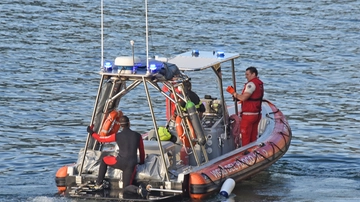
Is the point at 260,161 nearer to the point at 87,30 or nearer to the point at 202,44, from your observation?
the point at 202,44

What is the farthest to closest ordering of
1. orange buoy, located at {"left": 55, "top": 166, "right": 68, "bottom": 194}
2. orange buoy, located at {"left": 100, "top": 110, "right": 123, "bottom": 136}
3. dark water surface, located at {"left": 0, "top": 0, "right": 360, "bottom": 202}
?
dark water surface, located at {"left": 0, "top": 0, "right": 360, "bottom": 202}, orange buoy, located at {"left": 100, "top": 110, "right": 123, "bottom": 136}, orange buoy, located at {"left": 55, "top": 166, "right": 68, "bottom": 194}

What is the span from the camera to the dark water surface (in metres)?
15.6

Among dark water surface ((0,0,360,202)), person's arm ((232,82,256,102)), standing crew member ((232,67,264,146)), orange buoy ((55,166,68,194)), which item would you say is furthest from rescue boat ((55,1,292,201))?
dark water surface ((0,0,360,202))

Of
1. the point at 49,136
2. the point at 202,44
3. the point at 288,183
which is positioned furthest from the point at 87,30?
the point at 288,183

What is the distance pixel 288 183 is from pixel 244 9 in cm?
1913

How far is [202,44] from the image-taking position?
28.3 metres

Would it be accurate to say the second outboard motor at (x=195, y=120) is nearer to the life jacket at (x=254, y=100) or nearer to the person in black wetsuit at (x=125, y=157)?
the person in black wetsuit at (x=125, y=157)

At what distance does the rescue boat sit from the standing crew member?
0.44 ft

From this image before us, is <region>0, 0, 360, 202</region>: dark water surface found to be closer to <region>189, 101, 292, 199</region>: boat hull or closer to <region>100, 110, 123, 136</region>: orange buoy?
<region>189, 101, 292, 199</region>: boat hull

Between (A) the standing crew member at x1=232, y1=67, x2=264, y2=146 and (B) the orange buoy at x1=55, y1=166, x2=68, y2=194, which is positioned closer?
(B) the orange buoy at x1=55, y1=166, x2=68, y2=194

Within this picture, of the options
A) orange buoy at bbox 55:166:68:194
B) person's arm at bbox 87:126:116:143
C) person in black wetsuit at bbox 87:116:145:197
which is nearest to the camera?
person in black wetsuit at bbox 87:116:145:197

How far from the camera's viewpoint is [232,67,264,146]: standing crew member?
15.0m

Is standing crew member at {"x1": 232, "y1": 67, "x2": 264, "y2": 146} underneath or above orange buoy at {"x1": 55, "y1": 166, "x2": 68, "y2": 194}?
above

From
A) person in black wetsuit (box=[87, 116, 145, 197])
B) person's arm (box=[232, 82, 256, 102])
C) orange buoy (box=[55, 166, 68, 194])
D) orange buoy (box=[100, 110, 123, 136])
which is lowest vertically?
orange buoy (box=[55, 166, 68, 194])
